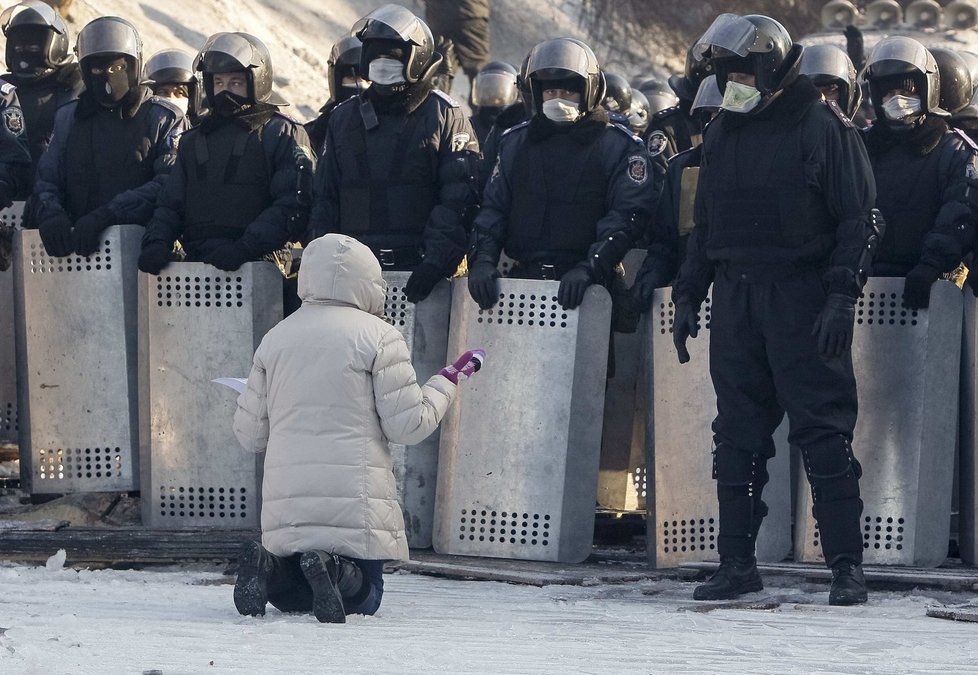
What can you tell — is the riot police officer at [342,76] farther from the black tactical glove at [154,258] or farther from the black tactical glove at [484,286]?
the black tactical glove at [484,286]

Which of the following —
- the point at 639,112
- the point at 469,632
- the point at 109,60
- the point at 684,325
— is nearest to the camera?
the point at 469,632

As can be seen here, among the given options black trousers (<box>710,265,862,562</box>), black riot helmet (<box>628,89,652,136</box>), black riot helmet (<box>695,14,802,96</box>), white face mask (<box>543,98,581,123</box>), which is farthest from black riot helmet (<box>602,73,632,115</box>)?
black trousers (<box>710,265,862,562</box>)

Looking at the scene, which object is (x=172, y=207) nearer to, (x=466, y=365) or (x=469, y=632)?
(x=466, y=365)

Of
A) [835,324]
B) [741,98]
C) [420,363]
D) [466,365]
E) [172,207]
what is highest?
[741,98]

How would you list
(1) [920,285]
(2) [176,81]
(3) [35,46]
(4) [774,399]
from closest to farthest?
(4) [774,399]
(1) [920,285]
(3) [35,46]
(2) [176,81]

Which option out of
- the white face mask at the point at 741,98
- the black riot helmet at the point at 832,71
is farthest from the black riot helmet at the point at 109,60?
the white face mask at the point at 741,98

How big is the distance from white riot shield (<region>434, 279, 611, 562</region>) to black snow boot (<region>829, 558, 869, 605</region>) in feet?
5.14

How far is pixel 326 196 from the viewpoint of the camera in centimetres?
873

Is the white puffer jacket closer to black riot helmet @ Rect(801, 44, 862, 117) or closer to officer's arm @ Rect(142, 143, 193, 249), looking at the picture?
officer's arm @ Rect(142, 143, 193, 249)

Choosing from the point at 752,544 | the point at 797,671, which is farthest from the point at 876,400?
the point at 797,671

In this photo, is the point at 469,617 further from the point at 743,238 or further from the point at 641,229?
the point at 641,229

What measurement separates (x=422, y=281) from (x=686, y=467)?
1.43 metres

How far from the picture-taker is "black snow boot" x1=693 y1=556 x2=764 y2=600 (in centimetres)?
699

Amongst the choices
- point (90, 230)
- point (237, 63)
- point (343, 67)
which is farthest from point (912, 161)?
point (343, 67)
